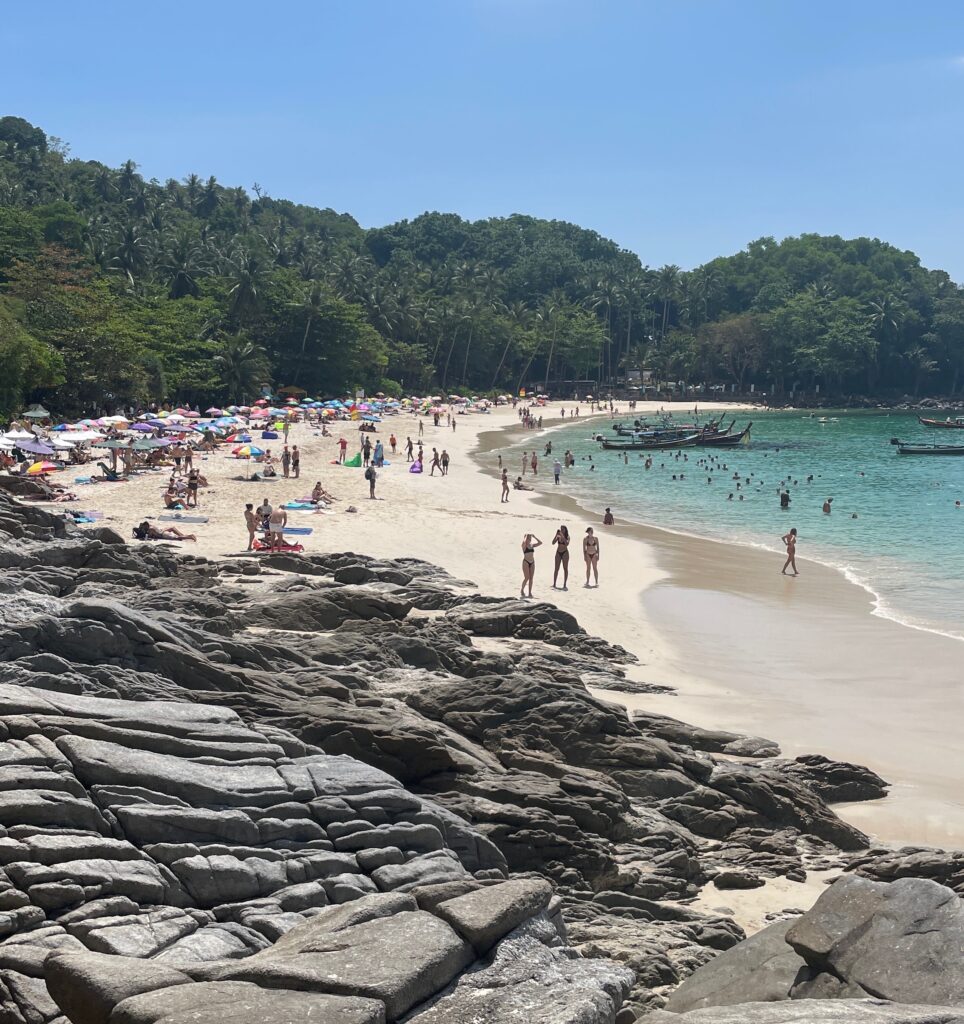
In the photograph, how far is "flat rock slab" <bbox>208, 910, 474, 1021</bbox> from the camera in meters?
6.50

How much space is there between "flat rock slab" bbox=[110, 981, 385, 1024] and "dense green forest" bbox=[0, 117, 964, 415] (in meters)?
47.9

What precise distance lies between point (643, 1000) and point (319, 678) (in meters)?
6.02

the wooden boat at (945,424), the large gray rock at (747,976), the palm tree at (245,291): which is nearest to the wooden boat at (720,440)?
the wooden boat at (945,424)

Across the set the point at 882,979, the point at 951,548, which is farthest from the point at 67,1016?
the point at 951,548

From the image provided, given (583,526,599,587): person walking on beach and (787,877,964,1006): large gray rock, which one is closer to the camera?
(787,877,964,1006): large gray rock

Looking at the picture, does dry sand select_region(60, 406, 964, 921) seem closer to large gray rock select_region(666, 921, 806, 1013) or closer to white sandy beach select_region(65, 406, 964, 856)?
white sandy beach select_region(65, 406, 964, 856)

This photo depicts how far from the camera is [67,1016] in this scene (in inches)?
262

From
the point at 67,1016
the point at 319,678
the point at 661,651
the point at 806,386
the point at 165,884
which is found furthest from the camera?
the point at 806,386

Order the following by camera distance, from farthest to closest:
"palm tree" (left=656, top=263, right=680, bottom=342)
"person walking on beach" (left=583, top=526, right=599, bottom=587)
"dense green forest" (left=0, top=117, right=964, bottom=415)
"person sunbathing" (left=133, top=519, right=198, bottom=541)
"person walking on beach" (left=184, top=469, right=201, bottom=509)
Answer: "palm tree" (left=656, top=263, right=680, bottom=342) → "dense green forest" (left=0, top=117, right=964, bottom=415) → "person walking on beach" (left=184, top=469, right=201, bottom=509) → "person walking on beach" (left=583, top=526, right=599, bottom=587) → "person sunbathing" (left=133, top=519, right=198, bottom=541)

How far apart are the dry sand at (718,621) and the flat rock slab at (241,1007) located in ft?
19.0

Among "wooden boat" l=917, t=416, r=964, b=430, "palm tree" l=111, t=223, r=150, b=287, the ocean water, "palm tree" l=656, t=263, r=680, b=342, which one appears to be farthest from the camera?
"palm tree" l=656, t=263, r=680, b=342

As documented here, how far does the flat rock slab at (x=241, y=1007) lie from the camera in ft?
20.0

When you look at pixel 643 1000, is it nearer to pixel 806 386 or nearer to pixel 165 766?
pixel 165 766

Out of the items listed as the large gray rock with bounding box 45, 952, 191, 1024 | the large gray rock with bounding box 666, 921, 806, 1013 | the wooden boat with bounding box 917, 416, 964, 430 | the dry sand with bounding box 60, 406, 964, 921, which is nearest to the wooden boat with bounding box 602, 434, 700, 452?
the dry sand with bounding box 60, 406, 964, 921
